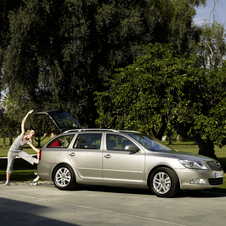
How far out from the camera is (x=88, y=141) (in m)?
10.4

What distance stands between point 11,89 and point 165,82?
29.6 feet

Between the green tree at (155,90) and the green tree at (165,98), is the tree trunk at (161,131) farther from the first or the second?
the green tree at (155,90)

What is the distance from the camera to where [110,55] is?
21.8 m

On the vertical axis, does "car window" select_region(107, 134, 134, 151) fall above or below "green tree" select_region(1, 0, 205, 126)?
below

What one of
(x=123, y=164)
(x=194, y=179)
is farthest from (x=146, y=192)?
(x=194, y=179)

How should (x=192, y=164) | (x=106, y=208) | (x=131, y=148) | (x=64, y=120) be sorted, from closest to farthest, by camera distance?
(x=106, y=208), (x=192, y=164), (x=131, y=148), (x=64, y=120)

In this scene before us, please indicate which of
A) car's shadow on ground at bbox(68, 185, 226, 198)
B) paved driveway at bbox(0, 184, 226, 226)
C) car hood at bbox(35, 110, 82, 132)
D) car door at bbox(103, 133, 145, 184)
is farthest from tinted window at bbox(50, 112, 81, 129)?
car door at bbox(103, 133, 145, 184)

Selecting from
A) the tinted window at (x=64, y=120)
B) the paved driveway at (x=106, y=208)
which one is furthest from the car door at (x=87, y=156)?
the tinted window at (x=64, y=120)

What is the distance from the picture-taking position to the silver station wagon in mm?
8938

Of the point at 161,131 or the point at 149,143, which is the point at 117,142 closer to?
the point at 149,143

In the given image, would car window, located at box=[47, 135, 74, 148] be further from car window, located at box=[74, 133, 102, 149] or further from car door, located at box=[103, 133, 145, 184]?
car door, located at box=[103, 133, 145, 184]

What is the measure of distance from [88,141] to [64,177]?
3.71 feet

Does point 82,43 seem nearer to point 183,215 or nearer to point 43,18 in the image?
point 43,18

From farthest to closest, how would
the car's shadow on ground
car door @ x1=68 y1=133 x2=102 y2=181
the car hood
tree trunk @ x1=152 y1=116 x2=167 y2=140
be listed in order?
tree trunk @ x1=152 y1=116 x2=167 y2=140 < the car hood < car door @ x1=68 y1=133 x2=102 y2=181 < the car's shadow on ground
